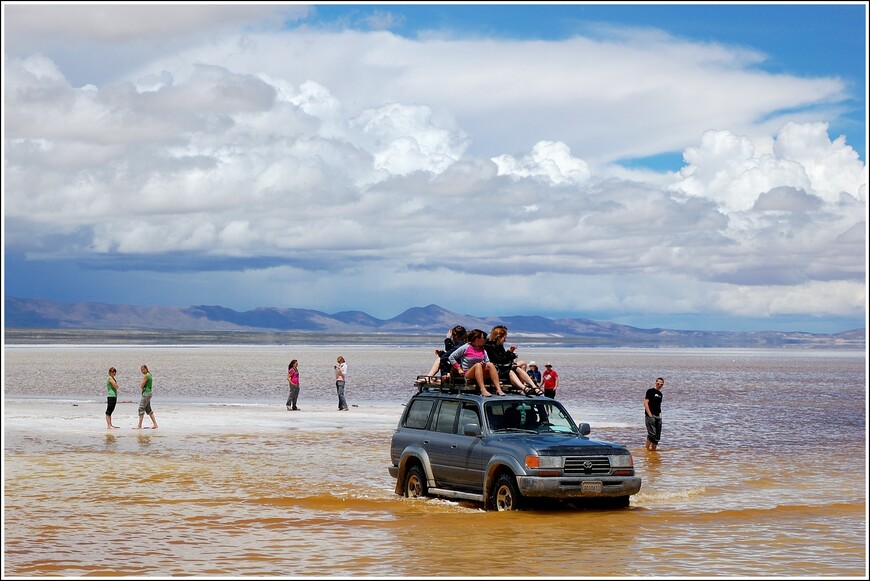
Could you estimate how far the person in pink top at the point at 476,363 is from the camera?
17016mm

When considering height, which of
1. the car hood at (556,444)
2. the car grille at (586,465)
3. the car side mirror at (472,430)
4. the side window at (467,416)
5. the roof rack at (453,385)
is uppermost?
the roof rack at (453,385)

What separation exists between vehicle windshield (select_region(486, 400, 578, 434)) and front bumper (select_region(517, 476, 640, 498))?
1084 mm

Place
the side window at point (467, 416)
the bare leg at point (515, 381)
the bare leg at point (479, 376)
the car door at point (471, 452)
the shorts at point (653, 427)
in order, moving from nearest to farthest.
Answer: the car door at point (471, 452), the side window at point (467, 416), the bare leg at point (479, 376), the bare leg at point (515, 381), the shorts at point (653, 427)

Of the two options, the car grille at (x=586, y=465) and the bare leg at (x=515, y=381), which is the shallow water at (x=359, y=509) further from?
the bare leg at (x=515, y=381)

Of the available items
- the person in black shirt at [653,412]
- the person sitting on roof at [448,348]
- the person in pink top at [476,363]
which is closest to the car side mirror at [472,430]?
the person in pink top at [476,363]

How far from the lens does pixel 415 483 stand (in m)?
17.4

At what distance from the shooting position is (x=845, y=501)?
18.5 m

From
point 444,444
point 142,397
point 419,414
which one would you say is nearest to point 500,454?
point 444,444

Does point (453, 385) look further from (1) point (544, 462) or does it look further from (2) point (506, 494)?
(1) point (544, 462)

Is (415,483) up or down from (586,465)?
down

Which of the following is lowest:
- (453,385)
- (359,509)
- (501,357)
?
(359,509)

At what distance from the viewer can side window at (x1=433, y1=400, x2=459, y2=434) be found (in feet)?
55.8

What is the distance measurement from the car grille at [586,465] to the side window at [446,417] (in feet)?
6.94

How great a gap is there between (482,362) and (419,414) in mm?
1405
